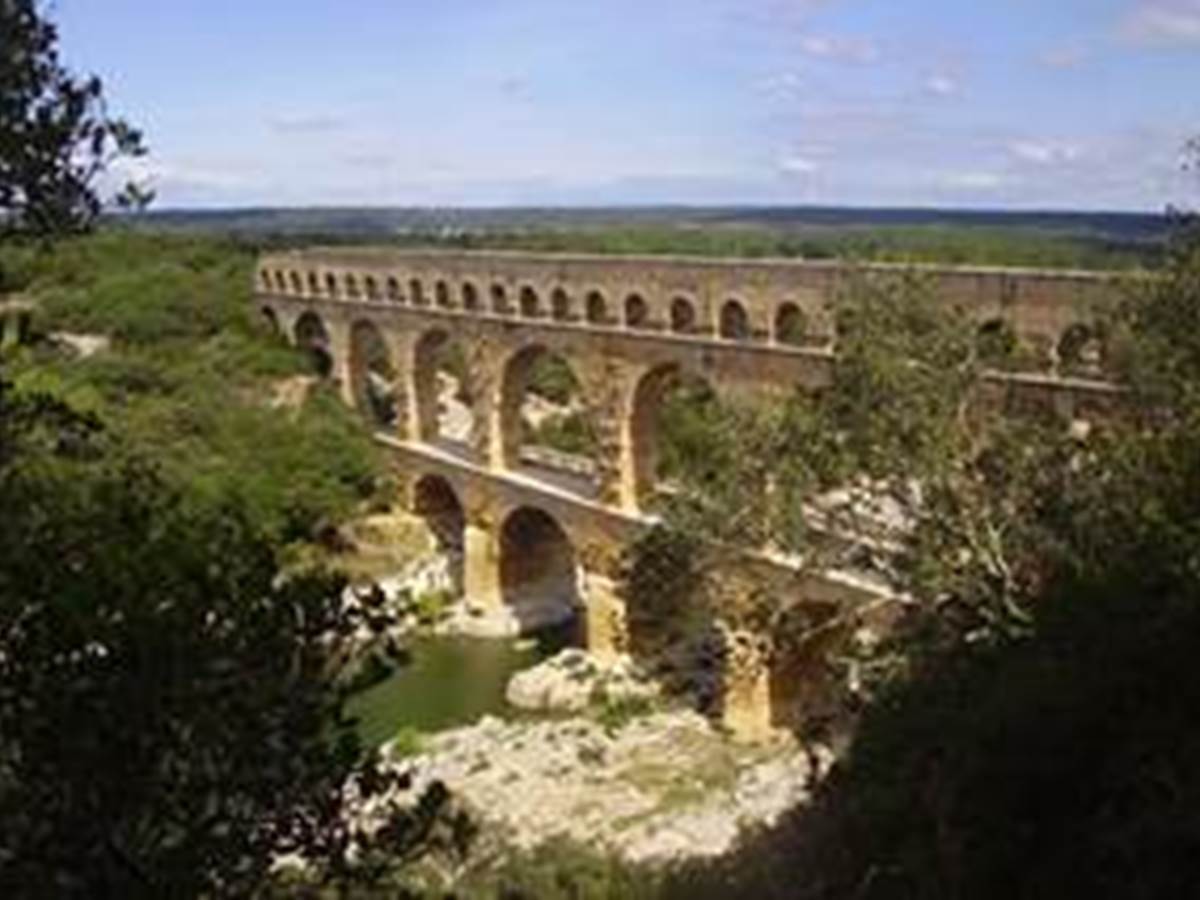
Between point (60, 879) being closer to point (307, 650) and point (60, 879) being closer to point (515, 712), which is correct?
point (307, 650)

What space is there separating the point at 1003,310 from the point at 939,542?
1081cm

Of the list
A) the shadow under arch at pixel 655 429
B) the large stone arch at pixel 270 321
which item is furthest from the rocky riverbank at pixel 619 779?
the large stone arch at pixel 270 321

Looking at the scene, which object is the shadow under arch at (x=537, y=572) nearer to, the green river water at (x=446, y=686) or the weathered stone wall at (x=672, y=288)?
the green river water at (x=446, y=686)

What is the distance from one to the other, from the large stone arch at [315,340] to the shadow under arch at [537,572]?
1477cm

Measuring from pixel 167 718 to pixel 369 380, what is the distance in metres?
52.8

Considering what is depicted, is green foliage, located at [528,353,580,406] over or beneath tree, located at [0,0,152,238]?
beneath

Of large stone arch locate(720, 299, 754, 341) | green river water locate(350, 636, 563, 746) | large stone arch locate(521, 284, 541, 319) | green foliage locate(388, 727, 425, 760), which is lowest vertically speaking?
green river water locate(350, 636, 563, 746)

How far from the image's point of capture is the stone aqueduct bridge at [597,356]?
30.1 meters

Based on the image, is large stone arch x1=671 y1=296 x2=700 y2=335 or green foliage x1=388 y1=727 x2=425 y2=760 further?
large stone arch x1=671 y1=296 x2=700 y2=335

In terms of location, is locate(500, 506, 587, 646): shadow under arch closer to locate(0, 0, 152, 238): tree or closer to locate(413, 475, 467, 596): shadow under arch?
locate(413, 475, 467, 596): shadow under arch

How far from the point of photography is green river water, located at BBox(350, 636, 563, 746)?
37469mm

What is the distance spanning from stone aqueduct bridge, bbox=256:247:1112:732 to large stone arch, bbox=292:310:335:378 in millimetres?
2605

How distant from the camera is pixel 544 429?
188ft

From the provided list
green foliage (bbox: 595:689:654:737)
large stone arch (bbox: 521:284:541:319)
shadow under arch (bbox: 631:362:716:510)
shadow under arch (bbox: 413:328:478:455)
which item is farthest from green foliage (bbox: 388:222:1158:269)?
green foliage (bbox: 595:689:654:737)
